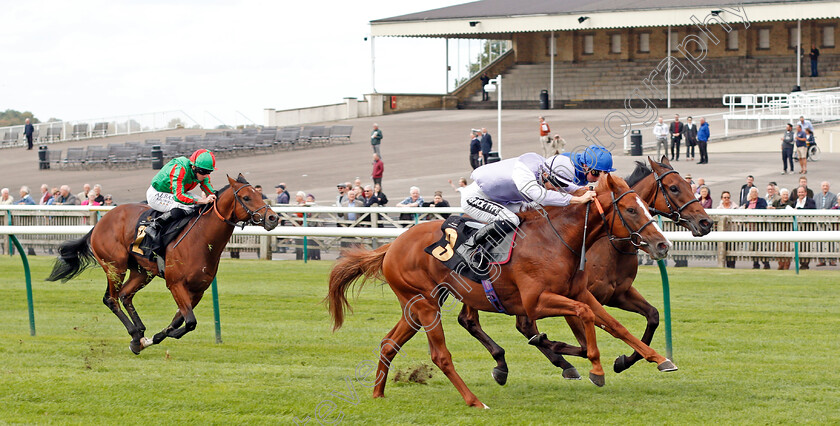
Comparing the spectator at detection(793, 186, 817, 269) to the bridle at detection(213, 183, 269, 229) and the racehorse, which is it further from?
the bridle at detection(213, 183, 269, 229)

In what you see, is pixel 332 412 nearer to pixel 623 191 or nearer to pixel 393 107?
pixel 623 191

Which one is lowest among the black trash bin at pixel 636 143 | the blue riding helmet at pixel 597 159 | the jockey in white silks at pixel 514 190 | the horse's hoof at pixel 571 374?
the horse's hoof at pixel 571 374

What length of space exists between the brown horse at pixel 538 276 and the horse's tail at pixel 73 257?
3711 millimetres

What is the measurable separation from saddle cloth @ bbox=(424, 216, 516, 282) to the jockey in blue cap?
0.81 metres

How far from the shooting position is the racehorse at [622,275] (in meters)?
6.21

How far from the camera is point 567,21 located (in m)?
37.6

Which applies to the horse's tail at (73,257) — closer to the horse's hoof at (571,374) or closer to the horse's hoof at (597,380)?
the horse's hoof at (571,374)

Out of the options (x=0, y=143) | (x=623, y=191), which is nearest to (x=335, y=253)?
(x=623, y=191)

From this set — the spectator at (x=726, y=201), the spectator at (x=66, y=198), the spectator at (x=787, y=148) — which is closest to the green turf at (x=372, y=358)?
the spectator at (x=726, y=201)

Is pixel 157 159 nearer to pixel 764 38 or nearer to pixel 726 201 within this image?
pixel 726 201

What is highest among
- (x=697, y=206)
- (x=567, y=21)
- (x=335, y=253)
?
(x=567, y=21)

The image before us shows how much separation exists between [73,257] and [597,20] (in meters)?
29.8

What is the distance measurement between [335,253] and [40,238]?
17.5ft

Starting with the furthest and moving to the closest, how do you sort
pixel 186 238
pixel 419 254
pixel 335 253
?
pixel 335 253 < pixel 186 238 < pixel 419 254
